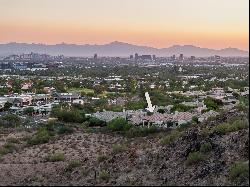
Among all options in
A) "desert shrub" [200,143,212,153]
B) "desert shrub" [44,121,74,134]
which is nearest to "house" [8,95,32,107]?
"desert shrub" [44,121,74,134]

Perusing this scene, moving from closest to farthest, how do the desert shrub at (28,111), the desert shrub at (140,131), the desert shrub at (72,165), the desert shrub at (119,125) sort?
the desert shrub at (72,165), the desert shrub at (140,131), the desert shrub at (119,125), the desert shrub at (28,111)

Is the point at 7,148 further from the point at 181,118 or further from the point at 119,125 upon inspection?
the point at 181,118

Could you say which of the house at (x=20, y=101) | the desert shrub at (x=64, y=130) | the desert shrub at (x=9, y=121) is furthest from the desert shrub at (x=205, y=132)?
the house at (x=20, y=101)

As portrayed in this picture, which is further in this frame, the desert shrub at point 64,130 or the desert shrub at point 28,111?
the desert shrub at point 28,111

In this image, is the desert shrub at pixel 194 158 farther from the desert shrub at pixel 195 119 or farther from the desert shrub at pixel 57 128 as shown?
the desert shrub at pixel 57 128

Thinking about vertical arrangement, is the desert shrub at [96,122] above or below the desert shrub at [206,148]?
below
